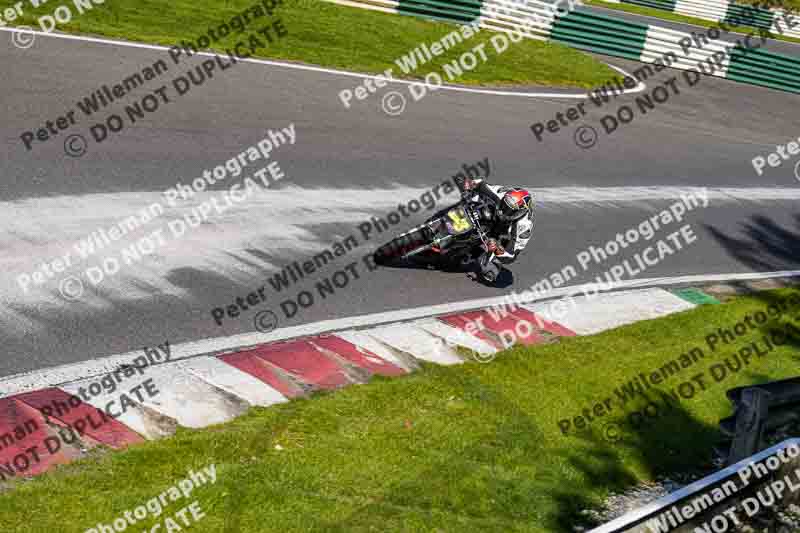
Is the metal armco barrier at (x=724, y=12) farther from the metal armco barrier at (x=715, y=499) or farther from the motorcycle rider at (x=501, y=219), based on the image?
the metal armco barrier at (x=715, y=499)

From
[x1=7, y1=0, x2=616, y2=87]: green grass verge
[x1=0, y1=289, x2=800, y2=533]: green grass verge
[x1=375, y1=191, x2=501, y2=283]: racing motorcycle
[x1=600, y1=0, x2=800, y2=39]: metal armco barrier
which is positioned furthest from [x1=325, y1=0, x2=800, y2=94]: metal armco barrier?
[x1=0, y1=289, x2=800, y2=533]: green grass verge

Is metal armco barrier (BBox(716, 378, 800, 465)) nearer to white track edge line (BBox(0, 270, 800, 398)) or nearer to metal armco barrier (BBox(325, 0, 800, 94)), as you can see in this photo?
white track edge line (BBox(0, 270, 800, 398))

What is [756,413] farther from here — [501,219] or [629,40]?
[629,40]

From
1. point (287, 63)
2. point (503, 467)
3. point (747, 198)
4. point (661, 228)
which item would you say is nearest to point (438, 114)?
point (287, 63)

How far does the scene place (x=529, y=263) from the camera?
A: 1422 centimetres

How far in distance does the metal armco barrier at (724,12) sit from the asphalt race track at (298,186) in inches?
870

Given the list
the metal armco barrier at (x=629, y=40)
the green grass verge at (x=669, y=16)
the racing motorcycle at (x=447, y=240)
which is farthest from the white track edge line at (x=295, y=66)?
the green grass verge at (x=669, y=16)

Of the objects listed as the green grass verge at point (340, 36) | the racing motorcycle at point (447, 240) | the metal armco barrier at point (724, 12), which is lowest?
Result: the metal armco barrier at point (724, 12)

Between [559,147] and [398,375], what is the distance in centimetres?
1100

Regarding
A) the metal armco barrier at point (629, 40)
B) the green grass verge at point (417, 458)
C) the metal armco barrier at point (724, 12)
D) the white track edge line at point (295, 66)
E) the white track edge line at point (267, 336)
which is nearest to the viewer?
the green grass verge at point (417, 458)

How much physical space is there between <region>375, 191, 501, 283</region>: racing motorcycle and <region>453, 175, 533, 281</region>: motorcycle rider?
2cm

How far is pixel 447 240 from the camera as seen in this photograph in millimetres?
12695

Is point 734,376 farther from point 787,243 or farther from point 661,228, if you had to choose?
point 787,243

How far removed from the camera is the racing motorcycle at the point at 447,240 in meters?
12.7
